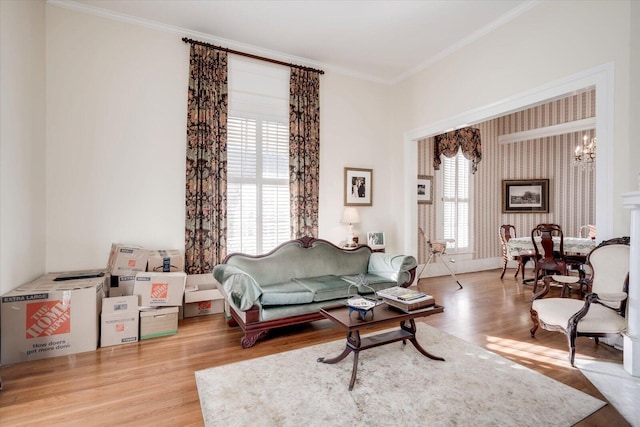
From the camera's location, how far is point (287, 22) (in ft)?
13.8

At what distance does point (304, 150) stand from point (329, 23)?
1.80 metres

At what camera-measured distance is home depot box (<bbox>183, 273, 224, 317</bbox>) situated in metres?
4.06

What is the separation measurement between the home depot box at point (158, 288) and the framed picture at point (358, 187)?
3049mm

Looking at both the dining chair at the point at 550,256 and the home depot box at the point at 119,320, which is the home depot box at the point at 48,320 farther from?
the dining chair at the point at 550,256

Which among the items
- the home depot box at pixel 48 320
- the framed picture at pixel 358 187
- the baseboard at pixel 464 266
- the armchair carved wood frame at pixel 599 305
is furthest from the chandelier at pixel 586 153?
the home depot box at pixel 48 320

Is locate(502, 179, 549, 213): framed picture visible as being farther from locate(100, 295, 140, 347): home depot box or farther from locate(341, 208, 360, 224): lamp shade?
locate(100, 295, 140, 347): home depot box

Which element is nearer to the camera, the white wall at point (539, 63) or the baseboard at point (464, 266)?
the white wall at point (539, 63)

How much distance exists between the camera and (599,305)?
10.2 feet

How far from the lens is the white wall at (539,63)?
3.09 meters

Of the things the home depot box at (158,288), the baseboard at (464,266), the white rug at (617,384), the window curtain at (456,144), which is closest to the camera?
the white rug at (617,384)

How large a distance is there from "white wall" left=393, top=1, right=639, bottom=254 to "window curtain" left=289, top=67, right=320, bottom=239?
72.0 inches

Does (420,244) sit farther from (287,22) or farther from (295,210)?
(287,22)

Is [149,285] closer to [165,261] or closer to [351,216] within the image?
[165,261]

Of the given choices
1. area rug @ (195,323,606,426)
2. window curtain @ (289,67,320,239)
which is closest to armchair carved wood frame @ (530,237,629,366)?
area rug @ (195,323,606,426)
